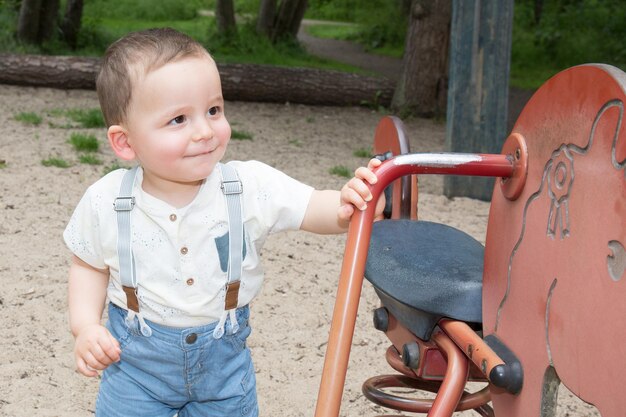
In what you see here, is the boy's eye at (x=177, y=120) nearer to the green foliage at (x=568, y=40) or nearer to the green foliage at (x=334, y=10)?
the green foliage at (x=568, y=40)

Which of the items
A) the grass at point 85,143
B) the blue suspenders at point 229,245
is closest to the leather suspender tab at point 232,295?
the blue suspenders at point 229,245

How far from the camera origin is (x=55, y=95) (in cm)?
841

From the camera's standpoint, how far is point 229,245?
1.73m

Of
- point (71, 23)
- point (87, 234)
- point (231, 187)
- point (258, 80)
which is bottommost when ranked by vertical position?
point (258, 80)

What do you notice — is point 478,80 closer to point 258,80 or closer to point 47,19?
point 258,80

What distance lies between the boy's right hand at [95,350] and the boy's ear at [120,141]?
13.4 inches

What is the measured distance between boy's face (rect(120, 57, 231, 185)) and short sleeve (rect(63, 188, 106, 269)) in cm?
19

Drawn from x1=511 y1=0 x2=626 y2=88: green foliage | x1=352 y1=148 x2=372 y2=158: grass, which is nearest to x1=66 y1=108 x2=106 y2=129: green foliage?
x1=352 y1=148 x2=372 y2=158: grass

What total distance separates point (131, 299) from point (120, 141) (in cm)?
31

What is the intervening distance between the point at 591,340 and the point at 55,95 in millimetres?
7752

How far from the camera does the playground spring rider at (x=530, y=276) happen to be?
1301 millimetres

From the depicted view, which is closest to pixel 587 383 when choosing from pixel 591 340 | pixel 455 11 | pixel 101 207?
pixel 591 340

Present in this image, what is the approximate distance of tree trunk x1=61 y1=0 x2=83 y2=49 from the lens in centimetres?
1199

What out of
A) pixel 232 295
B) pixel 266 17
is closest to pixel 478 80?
pixel 232 295
